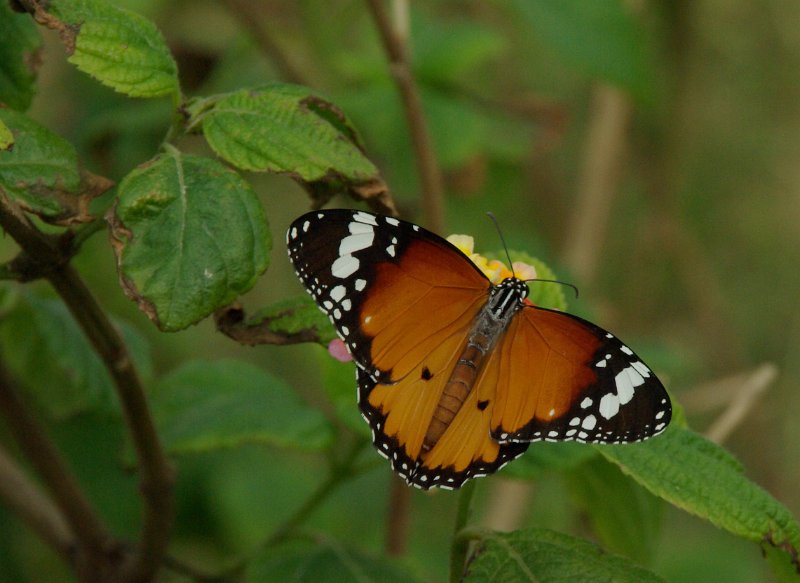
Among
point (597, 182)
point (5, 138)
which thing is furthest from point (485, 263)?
point (597, 182)

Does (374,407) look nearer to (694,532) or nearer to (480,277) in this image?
(480,277)

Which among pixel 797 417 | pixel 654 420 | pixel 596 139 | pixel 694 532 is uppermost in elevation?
pixel 654 420

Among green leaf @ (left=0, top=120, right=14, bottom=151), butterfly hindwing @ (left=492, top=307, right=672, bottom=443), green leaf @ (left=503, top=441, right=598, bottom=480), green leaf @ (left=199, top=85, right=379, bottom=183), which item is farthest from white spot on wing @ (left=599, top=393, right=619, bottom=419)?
green leaf @ (left=0, top=120, right=14, bottom=151)

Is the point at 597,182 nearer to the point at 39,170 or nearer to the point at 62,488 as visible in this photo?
the point at 62,488

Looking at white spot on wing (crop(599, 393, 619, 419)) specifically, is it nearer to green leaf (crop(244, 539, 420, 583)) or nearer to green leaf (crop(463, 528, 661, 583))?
green leaf (crop(463, 528, 661, 583))

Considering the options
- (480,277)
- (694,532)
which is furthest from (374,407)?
(694,532)

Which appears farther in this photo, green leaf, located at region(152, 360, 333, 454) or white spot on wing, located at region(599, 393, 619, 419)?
green leaf, located at region(152, 360, 333, 454)
